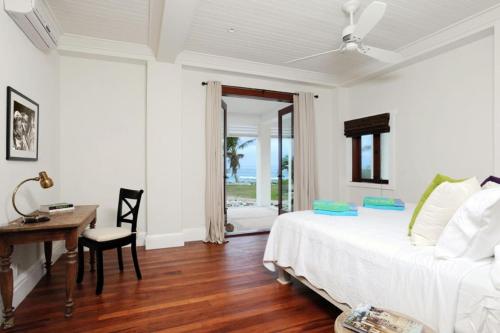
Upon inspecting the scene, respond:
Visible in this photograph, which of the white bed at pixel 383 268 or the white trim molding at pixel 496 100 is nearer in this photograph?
the white bed at pixel 383 268

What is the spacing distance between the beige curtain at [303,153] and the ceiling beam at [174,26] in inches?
88.1

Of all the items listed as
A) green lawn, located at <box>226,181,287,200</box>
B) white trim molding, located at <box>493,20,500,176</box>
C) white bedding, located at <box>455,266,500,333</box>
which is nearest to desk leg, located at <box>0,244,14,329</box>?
white bedding, located at <box>455,266,500,333</box>

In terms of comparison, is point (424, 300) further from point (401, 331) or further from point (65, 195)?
point (65, 195)

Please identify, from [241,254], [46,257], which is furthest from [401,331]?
[46,257]

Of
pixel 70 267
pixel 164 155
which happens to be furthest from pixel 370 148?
pixel 70 267

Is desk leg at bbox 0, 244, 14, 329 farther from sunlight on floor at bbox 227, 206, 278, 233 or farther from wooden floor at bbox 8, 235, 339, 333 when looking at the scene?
sunlight on floor at bbox 227, 206, 278, 233

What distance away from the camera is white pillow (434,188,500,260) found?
53.6 inches

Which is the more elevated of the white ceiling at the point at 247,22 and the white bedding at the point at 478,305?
the white ceiling at the point at 247,22

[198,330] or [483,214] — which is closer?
[483,214]

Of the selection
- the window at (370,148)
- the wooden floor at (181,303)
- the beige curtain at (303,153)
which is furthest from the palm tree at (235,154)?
the wooden floor at (181,303)

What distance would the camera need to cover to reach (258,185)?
336 inches

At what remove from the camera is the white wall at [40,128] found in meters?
2.15

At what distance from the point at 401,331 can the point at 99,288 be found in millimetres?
2389

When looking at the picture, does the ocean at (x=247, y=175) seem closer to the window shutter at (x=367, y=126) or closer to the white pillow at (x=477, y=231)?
the window shutter at (x=367, y=126)
